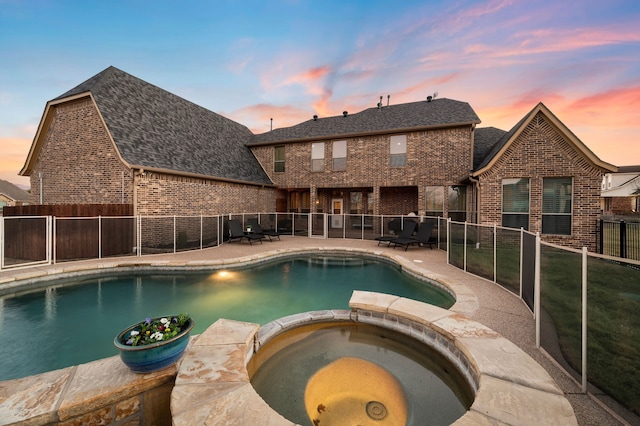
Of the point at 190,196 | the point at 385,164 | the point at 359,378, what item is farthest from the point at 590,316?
the point at 190,196

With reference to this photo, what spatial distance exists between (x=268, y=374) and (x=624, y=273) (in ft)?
12.8

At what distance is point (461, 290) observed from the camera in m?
5.49

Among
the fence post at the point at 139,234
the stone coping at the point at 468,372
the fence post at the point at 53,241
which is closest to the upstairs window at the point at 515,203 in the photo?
the stone coping at the point at 468,372

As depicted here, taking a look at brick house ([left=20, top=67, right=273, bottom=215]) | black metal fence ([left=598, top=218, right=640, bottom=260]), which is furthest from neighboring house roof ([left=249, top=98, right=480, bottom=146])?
black metal fence ([left=598, top=218, right=640, bottom=260])

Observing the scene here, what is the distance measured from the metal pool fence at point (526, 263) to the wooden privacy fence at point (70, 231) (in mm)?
32

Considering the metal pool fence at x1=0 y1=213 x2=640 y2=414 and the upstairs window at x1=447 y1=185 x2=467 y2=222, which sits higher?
the upstairs window at x1=447 y1=185 x2=467 y2=222

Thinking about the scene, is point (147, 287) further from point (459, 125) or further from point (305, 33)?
point (459, 125)

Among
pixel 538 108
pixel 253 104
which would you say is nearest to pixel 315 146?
pixel 253 104

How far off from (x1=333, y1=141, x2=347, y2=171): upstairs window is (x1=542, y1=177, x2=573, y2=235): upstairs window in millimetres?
9632

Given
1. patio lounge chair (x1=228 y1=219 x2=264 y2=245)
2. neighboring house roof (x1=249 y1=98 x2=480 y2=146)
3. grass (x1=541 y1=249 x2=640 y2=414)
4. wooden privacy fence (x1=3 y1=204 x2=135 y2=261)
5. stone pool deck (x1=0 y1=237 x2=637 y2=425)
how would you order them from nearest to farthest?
stone pool deck (x1=0 y1=237 x2=637 y2=425) → grass (x1=541 y1=249 x2=640 y2=414) → wooden privacy fence (x1=3 y1=204 x2=135 y2=261) → patio lounge chair (x1=228 y1=219 x2=264 y2=245) → neighboring house roof (x1=249 y1=98 x2=480 y2=146)

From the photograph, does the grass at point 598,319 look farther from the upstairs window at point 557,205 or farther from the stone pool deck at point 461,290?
the upstairs window at point 557,205

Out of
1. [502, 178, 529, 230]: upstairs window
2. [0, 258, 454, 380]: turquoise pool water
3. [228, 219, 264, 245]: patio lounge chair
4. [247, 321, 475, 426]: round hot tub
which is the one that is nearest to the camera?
[247, 321, 475, 426]: round hot tub

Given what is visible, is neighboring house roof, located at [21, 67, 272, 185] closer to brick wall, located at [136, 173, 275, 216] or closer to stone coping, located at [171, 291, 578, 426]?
brick wall, located at [136, 173, 275, 216]

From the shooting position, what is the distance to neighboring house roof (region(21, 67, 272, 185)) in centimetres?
1066
